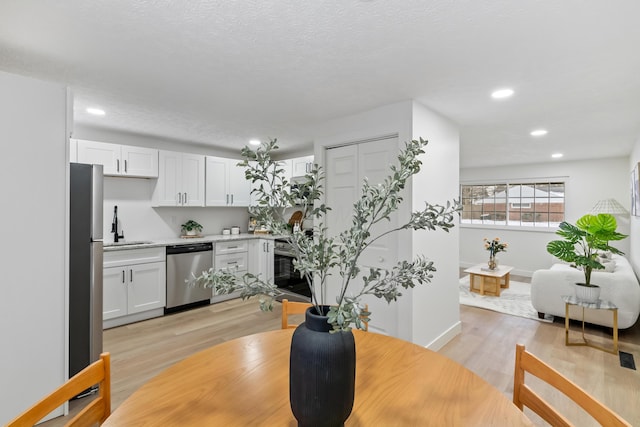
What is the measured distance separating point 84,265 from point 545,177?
7629mm

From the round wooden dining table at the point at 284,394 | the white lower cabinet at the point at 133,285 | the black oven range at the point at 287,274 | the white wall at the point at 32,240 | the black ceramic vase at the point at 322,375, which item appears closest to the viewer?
the black ceramic vase at the point at 322,375

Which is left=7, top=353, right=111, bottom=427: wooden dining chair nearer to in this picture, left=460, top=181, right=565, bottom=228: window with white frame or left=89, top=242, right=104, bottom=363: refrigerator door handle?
left=89, top=242, right=104, bottom=363: refrigerator door handle

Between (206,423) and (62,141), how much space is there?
2056 millimetres

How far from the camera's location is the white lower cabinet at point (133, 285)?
348 cm

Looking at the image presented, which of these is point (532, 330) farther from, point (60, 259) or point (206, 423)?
point (60, 259)

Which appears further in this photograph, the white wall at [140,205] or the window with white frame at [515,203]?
the window with white frame at [515,203]

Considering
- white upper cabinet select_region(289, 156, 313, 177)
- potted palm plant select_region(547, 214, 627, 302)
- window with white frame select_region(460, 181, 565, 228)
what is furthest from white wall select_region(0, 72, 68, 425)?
window with white frame select_region(460, 181, 565, 228)

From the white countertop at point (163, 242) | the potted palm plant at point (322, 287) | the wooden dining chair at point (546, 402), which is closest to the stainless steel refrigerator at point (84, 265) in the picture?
the white countertop at point (163, 242)

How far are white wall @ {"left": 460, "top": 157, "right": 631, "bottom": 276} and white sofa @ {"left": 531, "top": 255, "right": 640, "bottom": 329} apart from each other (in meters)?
2.09

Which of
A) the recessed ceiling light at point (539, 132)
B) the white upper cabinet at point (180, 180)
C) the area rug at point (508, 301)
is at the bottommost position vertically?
the area rug at point (508, 301)

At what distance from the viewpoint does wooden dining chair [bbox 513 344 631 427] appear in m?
0.81

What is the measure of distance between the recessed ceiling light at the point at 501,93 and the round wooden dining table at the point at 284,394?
2.23 metres

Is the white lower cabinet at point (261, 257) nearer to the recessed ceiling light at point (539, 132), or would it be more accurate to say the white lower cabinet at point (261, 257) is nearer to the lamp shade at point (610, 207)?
the recessed ceiling light at point (539, 132)

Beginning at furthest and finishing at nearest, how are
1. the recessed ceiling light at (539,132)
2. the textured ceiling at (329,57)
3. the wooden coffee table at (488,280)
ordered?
the wooden coffee table at (488,280) < the recessed ceiling light at (539,132) < the textured ceiling at (329,57)
